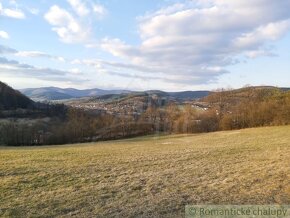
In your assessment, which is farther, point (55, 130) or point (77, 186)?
point (55, 130)

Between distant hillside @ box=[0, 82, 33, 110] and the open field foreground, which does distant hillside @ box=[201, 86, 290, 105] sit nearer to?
the open field foreground

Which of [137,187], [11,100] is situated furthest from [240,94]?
[11,100]

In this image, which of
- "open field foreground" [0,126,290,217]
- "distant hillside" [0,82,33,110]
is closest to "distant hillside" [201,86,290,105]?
"open field foreground" [0,126,290,217]

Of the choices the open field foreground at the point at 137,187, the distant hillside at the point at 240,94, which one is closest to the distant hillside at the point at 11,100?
the distant hillside at the point at 240,94

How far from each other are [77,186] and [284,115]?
61938 mm

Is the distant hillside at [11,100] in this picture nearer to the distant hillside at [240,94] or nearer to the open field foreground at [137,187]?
the distant hillside at [240,94]

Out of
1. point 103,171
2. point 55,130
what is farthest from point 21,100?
point 103,171

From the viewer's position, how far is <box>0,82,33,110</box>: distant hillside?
162 meters

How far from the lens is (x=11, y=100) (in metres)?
170

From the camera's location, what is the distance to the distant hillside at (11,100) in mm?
161750

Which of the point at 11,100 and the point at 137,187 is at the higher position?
Answer: the point at 11,100

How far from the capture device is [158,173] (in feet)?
54.5

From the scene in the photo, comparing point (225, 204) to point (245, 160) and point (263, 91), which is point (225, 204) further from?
point (263, 91)

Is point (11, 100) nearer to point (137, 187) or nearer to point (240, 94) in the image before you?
point (240, 94)
